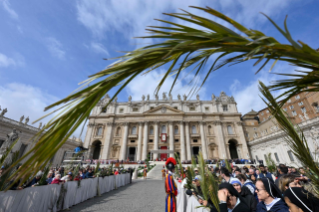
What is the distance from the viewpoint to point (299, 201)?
196 cm

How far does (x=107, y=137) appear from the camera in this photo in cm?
3531

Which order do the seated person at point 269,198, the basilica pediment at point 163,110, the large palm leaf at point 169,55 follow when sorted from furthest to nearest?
the basilica pediment at point 163,110, the seated person at point 269,198, the large palm leaf at point 169,55

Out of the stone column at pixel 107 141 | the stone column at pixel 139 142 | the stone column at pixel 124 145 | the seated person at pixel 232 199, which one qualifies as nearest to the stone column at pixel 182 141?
the stone column at pixel 139 142

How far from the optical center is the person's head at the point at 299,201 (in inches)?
76.0

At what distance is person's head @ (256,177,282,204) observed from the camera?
232 cm

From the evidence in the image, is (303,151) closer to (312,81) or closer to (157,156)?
(312,81)

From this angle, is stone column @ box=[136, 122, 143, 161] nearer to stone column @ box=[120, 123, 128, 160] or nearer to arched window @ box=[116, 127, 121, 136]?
stone column @ box=[120, 123, 128, 160]

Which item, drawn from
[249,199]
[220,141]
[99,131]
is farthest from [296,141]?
[99,131]

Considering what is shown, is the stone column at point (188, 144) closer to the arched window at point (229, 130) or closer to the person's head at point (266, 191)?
the arched window at point (229, 130)

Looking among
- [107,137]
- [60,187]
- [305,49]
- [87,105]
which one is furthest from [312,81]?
[107,137]

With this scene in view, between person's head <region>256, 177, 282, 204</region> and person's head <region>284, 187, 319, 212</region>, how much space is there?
25cm

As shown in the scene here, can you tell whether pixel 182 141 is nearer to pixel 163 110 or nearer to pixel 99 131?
pixel 163 110

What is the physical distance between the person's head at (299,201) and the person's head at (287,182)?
574mm

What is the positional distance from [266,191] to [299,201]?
1.36ft
